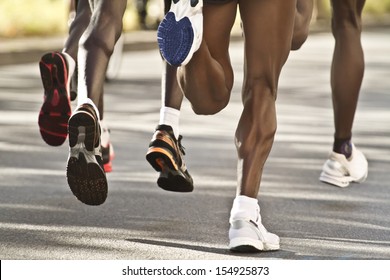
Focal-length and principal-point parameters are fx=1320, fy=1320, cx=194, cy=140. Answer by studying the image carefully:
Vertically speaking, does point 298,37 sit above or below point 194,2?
below

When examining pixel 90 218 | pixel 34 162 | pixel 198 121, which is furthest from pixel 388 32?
pixel 90 218

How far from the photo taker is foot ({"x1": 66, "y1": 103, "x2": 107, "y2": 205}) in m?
5.60

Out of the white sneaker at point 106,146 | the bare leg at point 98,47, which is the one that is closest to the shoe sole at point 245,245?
the bare leg at point 98,47

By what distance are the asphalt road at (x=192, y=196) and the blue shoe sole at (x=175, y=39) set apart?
2.79 ft

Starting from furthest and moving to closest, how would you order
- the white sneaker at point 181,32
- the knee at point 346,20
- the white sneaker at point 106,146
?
1. the white sneaker at point 106,146
2. the knee at point 346,20
3. the white sneaker at point 181,32

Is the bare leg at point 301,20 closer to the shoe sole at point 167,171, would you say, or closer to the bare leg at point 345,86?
the bare leg at point 345,86

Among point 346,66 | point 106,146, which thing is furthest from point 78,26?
point 346,66

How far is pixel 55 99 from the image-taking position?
6762 mm

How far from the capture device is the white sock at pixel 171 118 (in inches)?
257

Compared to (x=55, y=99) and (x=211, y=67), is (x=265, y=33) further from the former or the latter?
(x=55, y=99)

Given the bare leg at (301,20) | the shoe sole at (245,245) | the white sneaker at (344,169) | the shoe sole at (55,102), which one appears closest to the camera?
the shoe sole at (245,245)

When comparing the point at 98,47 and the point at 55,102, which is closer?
the point at 98,47

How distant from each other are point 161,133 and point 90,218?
0.57m

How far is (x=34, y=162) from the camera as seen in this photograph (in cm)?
877
